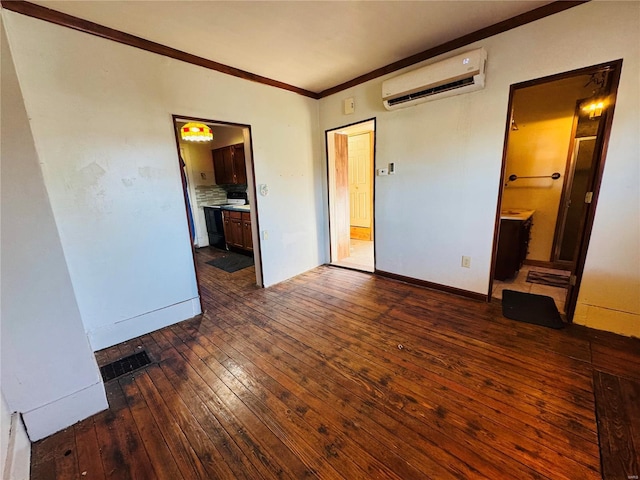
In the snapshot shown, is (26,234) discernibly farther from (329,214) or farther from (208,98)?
(329,214)

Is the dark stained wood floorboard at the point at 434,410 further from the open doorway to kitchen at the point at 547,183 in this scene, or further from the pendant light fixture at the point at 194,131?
the pendant light fixture at the point at 194,131

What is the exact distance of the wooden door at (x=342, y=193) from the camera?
4.19 metres

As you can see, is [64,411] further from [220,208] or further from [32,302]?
[220,208]

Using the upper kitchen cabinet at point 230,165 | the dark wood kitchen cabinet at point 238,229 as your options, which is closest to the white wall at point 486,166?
the upper kitchen cabinet at point 230,165

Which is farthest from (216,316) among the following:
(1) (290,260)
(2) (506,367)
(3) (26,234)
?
(2) (506,367)

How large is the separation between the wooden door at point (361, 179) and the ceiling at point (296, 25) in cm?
307

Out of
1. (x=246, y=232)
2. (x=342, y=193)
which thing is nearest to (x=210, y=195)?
(x=246, y=232)

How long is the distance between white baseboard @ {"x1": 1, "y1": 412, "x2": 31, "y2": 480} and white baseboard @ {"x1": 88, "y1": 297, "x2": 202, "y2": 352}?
92 cm

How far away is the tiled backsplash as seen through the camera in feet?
18.9

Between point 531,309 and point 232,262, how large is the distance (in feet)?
13.8

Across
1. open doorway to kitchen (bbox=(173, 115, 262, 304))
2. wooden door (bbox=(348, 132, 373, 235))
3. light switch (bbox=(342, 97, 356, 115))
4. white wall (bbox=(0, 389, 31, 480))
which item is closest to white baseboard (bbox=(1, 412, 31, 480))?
white wall (bbox=(0, 389, 31, 480))

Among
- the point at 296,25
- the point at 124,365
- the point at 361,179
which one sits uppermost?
the point at 296,25

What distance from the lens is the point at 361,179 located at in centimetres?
610

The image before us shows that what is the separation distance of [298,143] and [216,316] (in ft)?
8.22
